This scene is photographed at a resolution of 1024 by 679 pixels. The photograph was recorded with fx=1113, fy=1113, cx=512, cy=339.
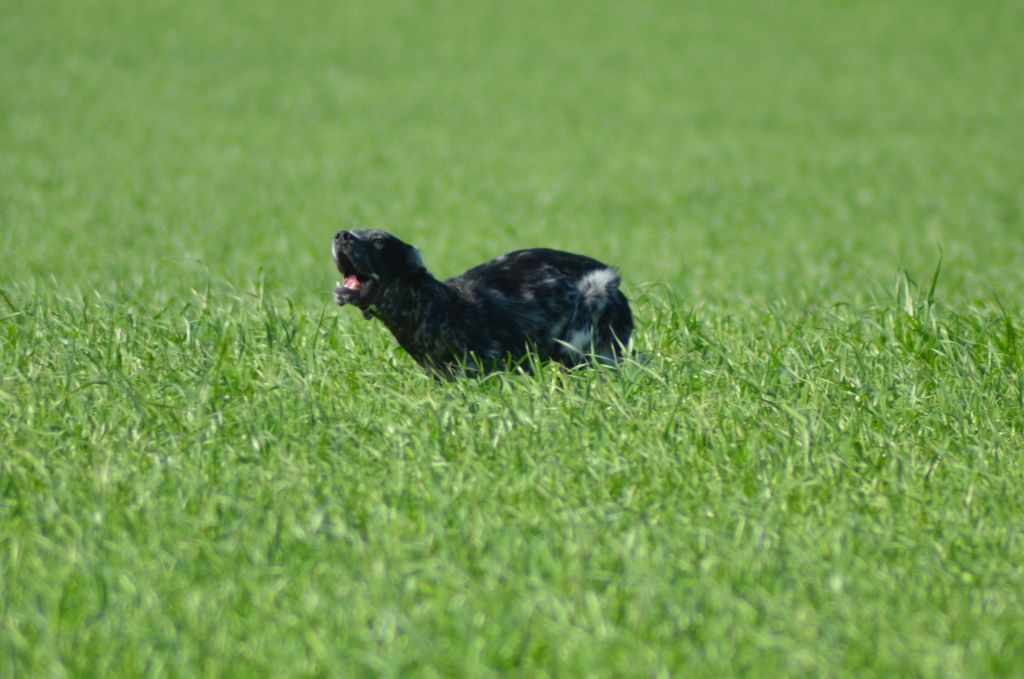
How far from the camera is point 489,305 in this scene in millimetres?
6125

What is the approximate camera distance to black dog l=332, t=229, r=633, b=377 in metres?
5.84

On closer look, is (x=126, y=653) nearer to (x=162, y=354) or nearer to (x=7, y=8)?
(x=162, y=354)

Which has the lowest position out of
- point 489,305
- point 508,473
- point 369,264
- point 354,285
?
point 508,473

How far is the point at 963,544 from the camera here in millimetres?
4203

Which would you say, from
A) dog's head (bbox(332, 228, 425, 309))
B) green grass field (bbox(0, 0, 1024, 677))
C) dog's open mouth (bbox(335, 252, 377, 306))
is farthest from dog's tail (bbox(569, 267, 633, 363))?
dog's open mouth (bbox(335, 252, 377, 306))

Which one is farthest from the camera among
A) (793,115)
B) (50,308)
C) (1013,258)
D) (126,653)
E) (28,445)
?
(793,115)

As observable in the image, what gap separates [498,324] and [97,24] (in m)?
28.6

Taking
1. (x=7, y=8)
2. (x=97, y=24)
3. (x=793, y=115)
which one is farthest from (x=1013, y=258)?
(x=7, y=8)

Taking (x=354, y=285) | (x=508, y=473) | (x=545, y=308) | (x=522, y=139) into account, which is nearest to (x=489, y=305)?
(x=545, y=308)

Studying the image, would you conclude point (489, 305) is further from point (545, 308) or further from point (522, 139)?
point (522, 139)

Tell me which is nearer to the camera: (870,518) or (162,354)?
(870,518)

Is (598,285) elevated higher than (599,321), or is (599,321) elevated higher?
(598,285)

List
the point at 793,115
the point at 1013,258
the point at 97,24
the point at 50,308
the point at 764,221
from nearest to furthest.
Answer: the point at 50,308, the point at 1013,258, the point at 764,221, the point at 793,115, the point at 97,24

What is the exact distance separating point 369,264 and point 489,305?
732 millimetres
